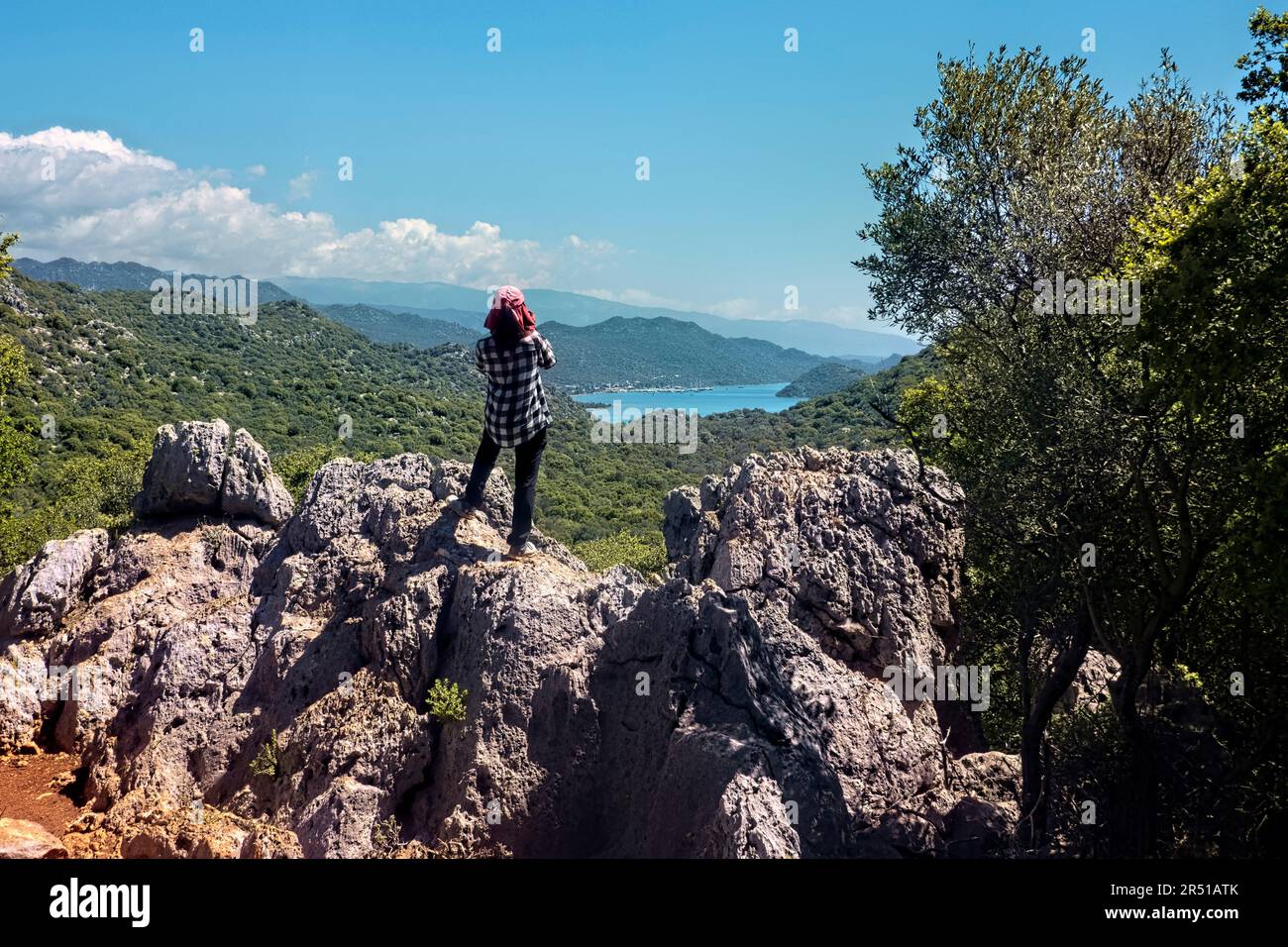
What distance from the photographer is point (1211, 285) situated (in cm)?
796

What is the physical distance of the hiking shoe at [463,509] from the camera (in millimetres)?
11266

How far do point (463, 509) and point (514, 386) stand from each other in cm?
215

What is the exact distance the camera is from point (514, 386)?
10.2 m

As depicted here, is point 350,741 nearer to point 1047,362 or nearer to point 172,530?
point 172,530

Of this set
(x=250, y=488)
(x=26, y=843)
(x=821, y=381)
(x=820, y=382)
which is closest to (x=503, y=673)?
(x=26, y=843)

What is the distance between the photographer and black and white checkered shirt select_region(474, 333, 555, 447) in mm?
10109

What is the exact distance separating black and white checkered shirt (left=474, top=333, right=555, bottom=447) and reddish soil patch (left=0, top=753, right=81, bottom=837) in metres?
6.72

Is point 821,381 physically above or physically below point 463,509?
above

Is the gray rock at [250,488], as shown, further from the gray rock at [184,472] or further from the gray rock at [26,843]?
the gray rock at [26,843]

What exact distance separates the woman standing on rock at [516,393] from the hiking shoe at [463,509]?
0.77m

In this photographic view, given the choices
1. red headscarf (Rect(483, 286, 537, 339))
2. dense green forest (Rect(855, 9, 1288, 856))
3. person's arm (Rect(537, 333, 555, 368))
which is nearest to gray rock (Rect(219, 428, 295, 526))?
red headscarf (Rect(483, 286, 537, 339))

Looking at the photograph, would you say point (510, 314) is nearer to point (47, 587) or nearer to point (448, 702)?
point (448, 702)
